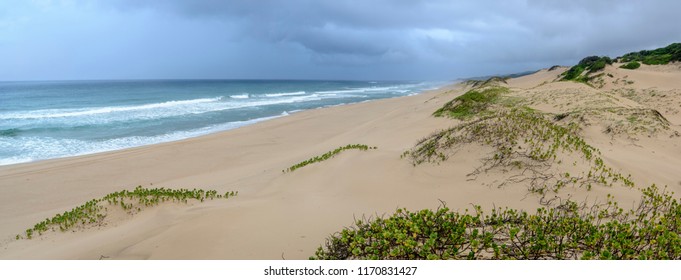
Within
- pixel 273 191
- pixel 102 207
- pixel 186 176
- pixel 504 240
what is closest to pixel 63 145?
pixel 186 176

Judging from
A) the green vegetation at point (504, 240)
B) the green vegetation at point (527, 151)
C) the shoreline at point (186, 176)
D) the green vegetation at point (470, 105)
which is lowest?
the shoreline at point (186, 176)

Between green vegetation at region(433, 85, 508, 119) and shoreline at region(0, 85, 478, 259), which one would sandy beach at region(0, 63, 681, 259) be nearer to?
shoreline at region(0, 85, 478, 259)

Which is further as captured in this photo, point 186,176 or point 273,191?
point 186,176

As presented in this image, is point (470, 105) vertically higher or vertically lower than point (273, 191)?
higher

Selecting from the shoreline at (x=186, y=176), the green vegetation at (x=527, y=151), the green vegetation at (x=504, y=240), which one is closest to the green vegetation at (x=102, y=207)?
the shoreline at (x=186, y=176)

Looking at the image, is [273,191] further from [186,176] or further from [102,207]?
[186,176]

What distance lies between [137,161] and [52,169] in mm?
3117

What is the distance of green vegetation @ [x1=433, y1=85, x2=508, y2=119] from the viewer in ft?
58.9

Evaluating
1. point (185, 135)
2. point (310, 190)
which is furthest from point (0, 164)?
point (310, 190)

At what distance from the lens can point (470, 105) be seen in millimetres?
19188

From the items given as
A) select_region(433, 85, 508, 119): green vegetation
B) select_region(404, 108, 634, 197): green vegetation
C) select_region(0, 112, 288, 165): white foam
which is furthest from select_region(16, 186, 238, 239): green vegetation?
select_region(0, 112, 288, 165): white foam

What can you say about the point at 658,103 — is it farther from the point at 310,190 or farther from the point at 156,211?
the point at 156,211

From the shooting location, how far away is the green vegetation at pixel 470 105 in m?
17.9

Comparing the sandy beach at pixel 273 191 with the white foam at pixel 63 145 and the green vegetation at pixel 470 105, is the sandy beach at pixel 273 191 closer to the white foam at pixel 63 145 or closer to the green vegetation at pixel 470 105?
the green vegetation at pixel 470 105
